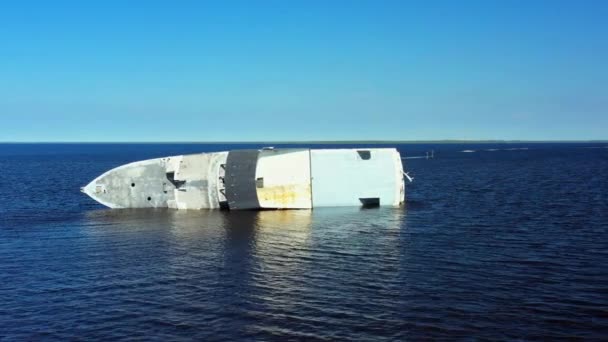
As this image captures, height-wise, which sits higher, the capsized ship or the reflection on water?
the capsized ship

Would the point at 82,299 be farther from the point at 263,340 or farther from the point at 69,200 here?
the point at 69,200

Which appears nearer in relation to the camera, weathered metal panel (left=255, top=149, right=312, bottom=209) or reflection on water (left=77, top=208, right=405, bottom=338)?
reflection on water (left=77, top=208, right=405, bottom=338)

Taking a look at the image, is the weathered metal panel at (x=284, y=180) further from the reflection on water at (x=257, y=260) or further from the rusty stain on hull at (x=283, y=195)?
the reflection on water at (x=257, y=260)

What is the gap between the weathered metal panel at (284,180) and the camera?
146ft

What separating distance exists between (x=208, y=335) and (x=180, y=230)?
20002mm

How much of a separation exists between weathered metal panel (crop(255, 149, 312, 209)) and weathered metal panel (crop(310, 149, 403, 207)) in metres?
0.68

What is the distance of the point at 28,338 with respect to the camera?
1830cm

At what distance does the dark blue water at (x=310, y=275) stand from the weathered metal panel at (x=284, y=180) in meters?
1.71

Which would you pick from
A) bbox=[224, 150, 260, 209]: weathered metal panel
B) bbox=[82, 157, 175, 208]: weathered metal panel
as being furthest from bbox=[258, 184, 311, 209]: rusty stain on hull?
bbox=[82, 157, 175, 208]: weathered metal panel

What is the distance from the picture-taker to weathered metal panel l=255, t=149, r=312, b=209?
146ft

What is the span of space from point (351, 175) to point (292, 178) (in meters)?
4.50

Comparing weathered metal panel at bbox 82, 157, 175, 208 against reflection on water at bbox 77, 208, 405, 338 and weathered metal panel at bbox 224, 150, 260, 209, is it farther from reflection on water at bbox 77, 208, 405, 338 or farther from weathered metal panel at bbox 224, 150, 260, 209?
weathered metal panel at bbox 224, 150, 260, 209

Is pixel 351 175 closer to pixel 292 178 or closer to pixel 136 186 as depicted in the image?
pixel 292 178

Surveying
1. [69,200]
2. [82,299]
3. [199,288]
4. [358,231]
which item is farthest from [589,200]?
[69,200]
